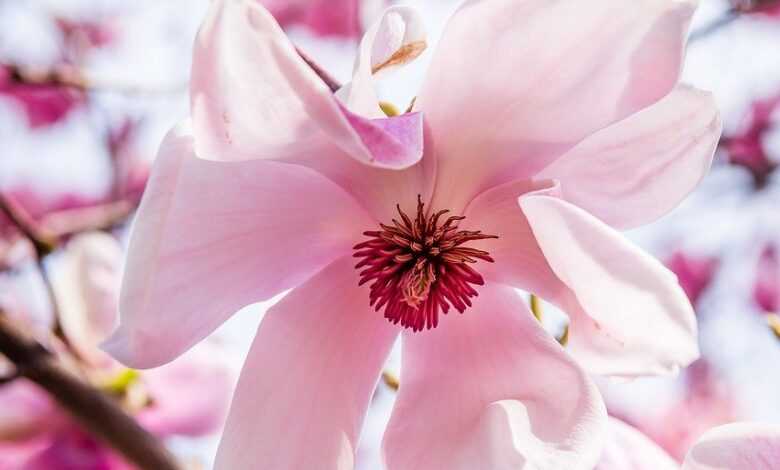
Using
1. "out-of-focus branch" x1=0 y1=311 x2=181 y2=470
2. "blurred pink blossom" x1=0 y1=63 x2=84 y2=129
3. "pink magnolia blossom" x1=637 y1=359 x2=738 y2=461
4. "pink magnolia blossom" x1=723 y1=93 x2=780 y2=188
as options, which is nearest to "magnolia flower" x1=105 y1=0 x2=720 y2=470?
"out-of-focus branch" x1=0 y1=311 x2=181 y2=470

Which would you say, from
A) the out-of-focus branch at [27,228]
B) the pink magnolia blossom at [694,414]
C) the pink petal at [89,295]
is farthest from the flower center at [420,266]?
the pink magnolia blossom at [694,414]

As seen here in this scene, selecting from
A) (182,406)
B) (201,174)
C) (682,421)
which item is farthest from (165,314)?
(682,421)

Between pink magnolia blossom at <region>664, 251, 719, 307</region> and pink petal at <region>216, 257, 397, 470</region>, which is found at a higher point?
pink petal at <region>216, 257, 397, 470</region>

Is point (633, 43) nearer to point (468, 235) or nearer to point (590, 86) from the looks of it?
point (590, 86)

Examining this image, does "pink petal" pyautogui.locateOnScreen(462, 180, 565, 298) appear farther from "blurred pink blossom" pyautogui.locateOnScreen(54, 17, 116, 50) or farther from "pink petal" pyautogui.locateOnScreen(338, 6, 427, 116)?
"blurred pink blossom" pyautogui.locateOnScreen(54, 17, 116, 50)

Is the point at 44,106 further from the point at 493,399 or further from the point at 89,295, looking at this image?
the point at 493,399

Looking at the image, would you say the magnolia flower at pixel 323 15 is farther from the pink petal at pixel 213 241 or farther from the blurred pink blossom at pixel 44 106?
the pink petal at pixel 213 241

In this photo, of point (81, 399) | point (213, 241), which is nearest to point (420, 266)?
point (213, 241)
